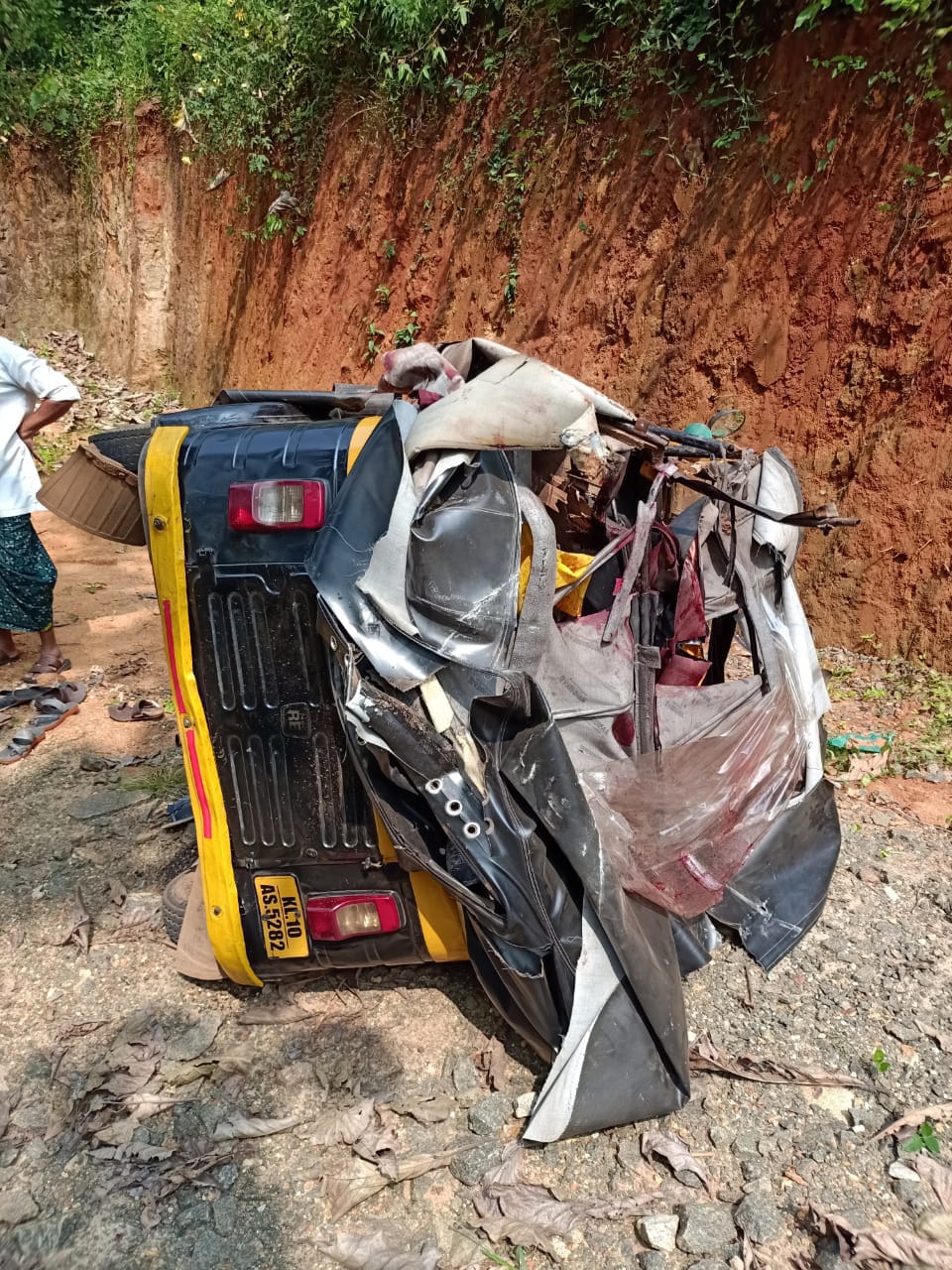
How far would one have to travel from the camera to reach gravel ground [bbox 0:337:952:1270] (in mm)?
1654

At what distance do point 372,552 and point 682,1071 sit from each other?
1.37 m

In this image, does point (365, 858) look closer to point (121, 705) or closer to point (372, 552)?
point (372, 552)

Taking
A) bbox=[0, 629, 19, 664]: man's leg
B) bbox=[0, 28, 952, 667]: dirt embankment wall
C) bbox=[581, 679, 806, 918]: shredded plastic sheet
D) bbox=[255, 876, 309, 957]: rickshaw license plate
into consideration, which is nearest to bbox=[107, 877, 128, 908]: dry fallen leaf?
bbox=[255, 876, 309, 957]: rickshaw license plate

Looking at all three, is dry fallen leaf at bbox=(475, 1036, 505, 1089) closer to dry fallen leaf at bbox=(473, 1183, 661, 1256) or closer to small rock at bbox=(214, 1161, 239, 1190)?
dry fallen leaf at bbox=(473, 1183, 661, 1256)

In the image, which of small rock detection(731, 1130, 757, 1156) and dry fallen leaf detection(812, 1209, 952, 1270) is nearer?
dry fallen leaf detection(812, 1209, 952, 1270)

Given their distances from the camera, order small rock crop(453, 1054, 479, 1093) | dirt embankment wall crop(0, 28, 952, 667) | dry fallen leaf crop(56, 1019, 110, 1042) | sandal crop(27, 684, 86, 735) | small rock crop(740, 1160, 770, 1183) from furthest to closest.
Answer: dirt embankment wall crop(0, 28, 952, 667)
sandal crop(27, 684, 86, 735)
dry fallen leaf crop(56, 1019, 110, 1042)
small rock crop(453, 1054, 479, 1093)
small rock crop(740, 1160, 770, 1183)

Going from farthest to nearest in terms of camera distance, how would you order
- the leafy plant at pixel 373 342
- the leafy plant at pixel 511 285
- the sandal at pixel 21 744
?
1. the leafy plant at pixel 373 342
2. the leafy plant at pixel 511 285
3. the sandal at pixel 21 744

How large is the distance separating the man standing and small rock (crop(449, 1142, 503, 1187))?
→ 3.61m

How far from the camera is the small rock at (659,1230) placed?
1.64 m

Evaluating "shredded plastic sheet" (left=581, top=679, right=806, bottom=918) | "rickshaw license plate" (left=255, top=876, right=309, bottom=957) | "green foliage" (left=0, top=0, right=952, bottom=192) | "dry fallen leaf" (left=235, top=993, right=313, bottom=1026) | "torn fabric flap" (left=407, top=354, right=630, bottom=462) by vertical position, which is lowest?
"dry fallen leaf" (left=235, top=993, right=313, bottom=1026)

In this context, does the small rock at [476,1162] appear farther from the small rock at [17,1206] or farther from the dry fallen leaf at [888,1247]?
the small rock at [17,1206]

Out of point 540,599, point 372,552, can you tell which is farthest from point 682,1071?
point 372,552

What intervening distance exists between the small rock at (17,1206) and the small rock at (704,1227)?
1.35 meters

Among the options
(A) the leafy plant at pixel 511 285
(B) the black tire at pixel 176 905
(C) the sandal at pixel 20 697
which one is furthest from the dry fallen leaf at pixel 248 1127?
(A) the leafy plant at pixel 511 285
